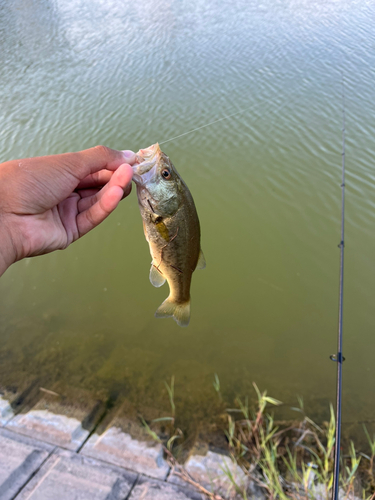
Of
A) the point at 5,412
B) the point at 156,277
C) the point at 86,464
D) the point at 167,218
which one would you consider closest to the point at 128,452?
the point at 86,464

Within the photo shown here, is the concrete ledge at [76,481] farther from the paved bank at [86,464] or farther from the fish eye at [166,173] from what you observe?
the fish eye at [166,173]

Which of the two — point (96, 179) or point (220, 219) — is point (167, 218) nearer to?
point (96, 179)

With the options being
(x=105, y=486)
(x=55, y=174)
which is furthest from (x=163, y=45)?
(x=105, y=486)

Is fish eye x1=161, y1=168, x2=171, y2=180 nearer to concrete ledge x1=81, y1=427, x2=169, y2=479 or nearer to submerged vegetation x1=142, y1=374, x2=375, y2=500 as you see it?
submerged vegetation x1=142, y1=374, x2=375, y2=500

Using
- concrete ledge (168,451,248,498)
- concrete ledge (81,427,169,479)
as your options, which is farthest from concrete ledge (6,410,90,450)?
concrete ledge (168,451,248,498)

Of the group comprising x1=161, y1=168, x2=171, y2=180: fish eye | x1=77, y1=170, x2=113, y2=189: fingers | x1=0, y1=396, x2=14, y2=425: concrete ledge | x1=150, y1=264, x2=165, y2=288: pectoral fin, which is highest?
x1=77, y1=170, x2=113, y2=189: fingers

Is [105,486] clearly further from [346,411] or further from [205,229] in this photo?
[205,229]
